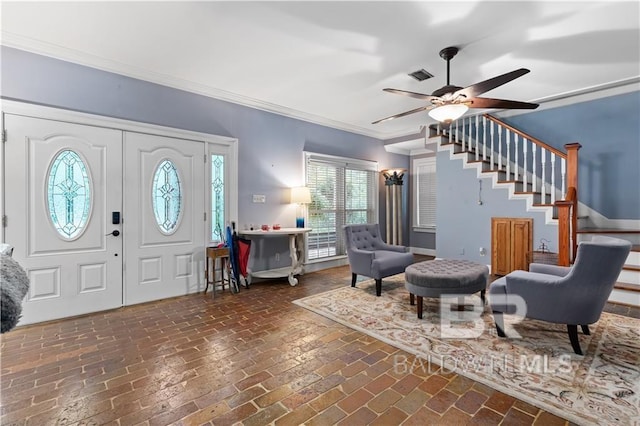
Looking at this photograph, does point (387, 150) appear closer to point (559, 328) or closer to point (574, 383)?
point (559, 328)

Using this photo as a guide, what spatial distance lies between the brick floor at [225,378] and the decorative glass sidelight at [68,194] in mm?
1092

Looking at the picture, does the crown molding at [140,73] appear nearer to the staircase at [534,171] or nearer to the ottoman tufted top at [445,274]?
the staircase at [534,171]

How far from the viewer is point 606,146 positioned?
15.9 feet

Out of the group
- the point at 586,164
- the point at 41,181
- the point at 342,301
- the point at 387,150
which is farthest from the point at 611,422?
the point at 387,150

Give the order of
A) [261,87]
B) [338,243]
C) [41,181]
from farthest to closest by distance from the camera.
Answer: [338,243]
[261,87]
[41,181]

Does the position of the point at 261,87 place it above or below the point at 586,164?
above

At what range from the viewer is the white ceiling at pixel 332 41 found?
2.74 metres

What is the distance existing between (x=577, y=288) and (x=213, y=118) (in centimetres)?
475

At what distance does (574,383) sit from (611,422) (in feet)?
1.30

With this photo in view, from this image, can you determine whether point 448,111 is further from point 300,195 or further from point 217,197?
point 217,197

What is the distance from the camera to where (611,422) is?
69.1 inches

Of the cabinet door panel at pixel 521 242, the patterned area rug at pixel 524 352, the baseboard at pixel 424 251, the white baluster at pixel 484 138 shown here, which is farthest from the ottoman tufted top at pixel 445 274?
the baseboard at pixel 424 251

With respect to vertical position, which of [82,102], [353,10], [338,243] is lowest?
[338,243]

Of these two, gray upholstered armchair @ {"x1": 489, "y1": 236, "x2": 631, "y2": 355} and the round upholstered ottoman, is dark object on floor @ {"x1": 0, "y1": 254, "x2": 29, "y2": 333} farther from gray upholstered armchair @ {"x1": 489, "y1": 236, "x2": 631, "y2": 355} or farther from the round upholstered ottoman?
gray upholstered armchair @ {"x1": 489, "y1": 236, "x2": 631, "y2": 355}
